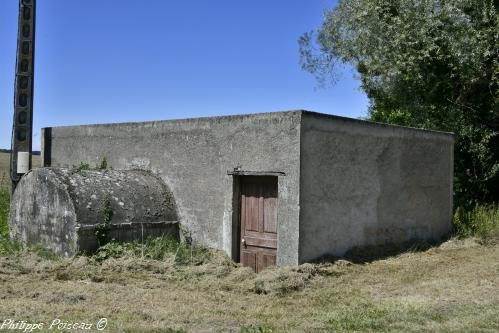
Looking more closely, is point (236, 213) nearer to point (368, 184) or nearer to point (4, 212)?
point (368, 184)

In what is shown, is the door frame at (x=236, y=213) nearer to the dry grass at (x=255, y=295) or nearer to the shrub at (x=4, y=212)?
the dry grass at (x=255, y=295)

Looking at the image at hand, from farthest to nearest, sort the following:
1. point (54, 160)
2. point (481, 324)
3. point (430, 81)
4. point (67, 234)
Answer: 1. point (430, 81)
2. point (54, 160)
3. point (67, 234)
4. point (481, 324)

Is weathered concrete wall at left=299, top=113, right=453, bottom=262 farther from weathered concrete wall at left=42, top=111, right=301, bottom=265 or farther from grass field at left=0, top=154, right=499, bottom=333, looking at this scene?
grass field at left=0, top=154, right=499, bottom=333

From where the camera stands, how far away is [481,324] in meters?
6.52

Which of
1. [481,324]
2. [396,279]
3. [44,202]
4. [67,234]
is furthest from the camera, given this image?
[44,202]

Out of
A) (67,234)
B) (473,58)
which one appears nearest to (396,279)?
(67,234)

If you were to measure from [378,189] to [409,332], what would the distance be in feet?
17.7

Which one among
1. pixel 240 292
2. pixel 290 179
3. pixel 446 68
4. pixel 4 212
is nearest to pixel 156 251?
pixel 240 292

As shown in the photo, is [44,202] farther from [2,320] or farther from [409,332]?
[409,332]

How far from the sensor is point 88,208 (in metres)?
10.1

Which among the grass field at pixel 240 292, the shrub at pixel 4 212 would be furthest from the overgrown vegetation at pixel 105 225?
the shrub at pixel 4 212

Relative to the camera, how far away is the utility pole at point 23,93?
49.5ft

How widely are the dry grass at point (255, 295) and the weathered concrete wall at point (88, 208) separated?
0.62 metres

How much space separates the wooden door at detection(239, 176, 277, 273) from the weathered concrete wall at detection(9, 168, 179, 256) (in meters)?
1.72
